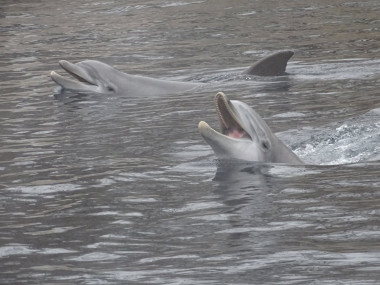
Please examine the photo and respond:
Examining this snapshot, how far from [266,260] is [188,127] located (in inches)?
218

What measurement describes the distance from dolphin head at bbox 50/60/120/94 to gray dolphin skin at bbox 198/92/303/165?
18.6 feet

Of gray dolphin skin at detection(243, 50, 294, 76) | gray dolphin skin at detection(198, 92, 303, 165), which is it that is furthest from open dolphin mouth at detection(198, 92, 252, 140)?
gray dolphin skin at detection(243, 50, 294, 76)

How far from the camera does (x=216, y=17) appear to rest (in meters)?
25.8

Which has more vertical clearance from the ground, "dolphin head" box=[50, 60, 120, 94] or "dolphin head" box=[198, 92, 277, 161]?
Result: "dolphin head" box=[198, 92, 277, 161]

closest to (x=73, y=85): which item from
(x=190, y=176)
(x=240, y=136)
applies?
(x=240, y=136)

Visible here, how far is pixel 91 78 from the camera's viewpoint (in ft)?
51.6

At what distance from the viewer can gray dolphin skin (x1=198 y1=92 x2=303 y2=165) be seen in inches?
384

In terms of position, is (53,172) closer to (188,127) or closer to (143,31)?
(188,127)

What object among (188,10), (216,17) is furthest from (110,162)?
(188,10)

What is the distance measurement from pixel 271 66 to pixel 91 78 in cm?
247

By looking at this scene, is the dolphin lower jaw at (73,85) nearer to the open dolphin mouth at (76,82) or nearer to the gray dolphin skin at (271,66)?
the open dolphin mouth at (76,82)

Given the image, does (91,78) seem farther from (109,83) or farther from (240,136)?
(240,136)

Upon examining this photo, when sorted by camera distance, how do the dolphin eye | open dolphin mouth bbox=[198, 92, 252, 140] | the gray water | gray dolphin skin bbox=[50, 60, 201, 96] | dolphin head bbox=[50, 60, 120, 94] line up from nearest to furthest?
the gray water → open dolphin mouth bbox=[198, 92, 252, 140] → the dolphin eye → gray dolphin skin bbox=[50, 60, 201, 96] → dolphin head bbox=[50, 60, 120, 94]

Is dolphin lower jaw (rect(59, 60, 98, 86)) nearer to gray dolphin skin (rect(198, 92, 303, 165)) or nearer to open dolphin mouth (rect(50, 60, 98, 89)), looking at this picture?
open dolphin mouth (rect(50, 60, 98, 89))
